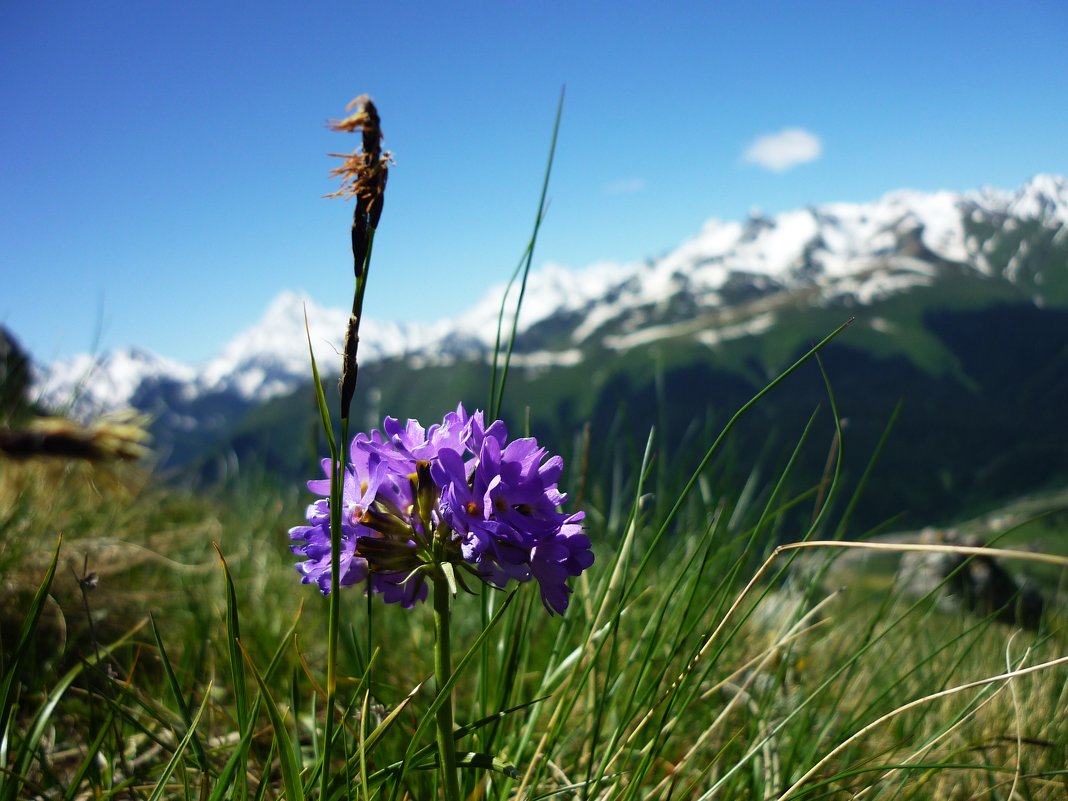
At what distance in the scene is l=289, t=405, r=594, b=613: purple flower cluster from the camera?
58.8 inches

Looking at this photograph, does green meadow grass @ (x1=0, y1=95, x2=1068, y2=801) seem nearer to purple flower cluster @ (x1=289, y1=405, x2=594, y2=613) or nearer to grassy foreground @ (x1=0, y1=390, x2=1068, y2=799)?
grassy foreground @ (x1=0, y1=390, x2=1068, y2=799)

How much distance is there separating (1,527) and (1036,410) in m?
232

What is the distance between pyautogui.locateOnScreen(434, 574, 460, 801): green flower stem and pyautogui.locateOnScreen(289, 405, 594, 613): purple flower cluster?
62 mm

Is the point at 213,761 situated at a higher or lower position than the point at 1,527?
lower

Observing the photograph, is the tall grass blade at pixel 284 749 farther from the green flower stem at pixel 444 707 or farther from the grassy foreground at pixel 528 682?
the green flower stem at pixel 444 707

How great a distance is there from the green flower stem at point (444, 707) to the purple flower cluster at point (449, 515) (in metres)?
0.06

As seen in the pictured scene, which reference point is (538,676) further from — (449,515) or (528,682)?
(449,515)

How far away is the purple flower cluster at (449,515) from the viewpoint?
4.90 feet

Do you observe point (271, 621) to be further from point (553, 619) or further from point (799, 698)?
point (799, 698)

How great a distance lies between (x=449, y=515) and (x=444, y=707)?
1.30 ft

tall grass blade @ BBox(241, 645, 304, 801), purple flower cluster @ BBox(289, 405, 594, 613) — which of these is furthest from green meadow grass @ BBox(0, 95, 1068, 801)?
purple flower cluster @ BBox(289, 405, 594, 613)

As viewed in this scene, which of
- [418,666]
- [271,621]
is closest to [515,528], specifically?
[418,666]

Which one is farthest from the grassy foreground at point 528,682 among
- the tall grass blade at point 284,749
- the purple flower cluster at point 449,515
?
the purple flower cluster at point 449,515

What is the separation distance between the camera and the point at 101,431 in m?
1.47
